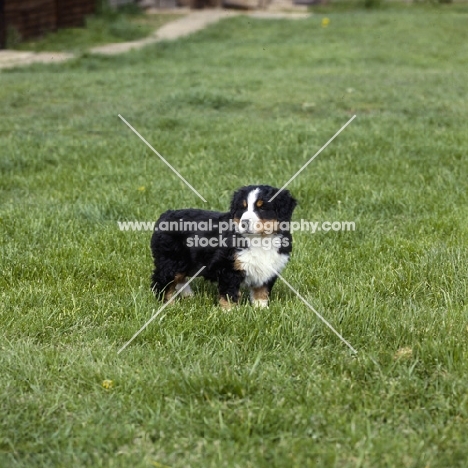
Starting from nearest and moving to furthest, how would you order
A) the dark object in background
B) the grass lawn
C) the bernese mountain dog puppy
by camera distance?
1. the grass lawn
2. the bernese mountain dog puppy
3. the dark object in background

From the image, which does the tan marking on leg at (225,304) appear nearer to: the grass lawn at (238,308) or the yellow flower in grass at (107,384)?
the grass lawn at (238,308)

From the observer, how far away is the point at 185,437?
325 cm

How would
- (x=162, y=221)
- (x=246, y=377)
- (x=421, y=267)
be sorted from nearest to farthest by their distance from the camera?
(x=246, y=377) < (x=162, y=221) < (x=421, y=267)

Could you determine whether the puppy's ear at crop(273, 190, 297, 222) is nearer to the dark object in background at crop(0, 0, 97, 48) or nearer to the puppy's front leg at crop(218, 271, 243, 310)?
the puppy's front leg at crop(218, 271, 243, 310)

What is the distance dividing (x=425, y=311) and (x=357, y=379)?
0.92m

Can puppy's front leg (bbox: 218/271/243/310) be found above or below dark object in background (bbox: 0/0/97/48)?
below

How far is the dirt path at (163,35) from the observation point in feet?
57.2

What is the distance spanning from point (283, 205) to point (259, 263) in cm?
39

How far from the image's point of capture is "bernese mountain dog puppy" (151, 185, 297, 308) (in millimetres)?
4410

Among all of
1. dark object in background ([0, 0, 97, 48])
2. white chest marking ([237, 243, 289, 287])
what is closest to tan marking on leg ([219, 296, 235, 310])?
white chest marking ([237, 243, 289, 287])

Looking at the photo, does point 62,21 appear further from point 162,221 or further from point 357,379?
point 357,379

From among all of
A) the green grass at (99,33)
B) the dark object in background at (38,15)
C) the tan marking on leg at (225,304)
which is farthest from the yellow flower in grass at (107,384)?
the dark object in background at (38,15)

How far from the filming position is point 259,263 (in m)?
4.44

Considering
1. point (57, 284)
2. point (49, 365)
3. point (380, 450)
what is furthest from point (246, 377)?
point (57, 284)
